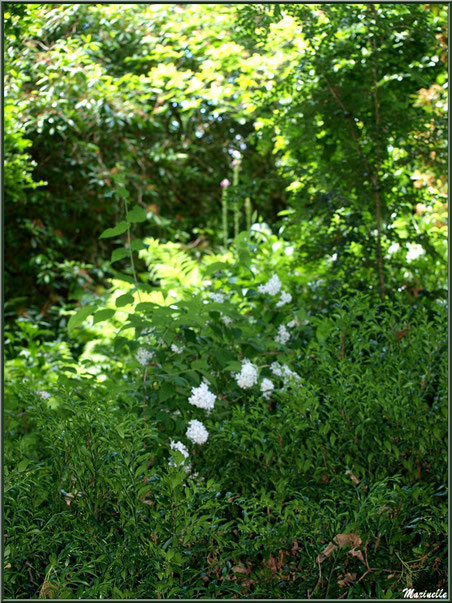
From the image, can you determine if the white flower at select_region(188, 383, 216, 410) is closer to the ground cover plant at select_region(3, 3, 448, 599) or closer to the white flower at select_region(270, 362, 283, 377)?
Answer: the ground cover plant at select_region(3, 3, 448, 599)

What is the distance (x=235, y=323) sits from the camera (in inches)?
99.5

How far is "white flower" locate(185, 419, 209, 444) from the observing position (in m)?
1.84

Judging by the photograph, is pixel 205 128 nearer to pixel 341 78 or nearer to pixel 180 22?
pixel 180 22

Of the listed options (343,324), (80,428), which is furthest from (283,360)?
(80,428)

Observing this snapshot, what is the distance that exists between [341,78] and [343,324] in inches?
73.2

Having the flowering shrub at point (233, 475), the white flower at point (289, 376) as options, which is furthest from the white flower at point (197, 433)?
the white flower at point (289, 376)

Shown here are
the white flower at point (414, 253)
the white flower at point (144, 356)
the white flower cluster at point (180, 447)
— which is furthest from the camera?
the white flower at point (414, 253)

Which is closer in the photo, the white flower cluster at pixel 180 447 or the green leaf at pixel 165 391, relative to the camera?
the white flower cluster at pixel 180 447

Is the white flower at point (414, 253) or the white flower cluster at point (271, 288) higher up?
the white flower cluster at point (271, 288)

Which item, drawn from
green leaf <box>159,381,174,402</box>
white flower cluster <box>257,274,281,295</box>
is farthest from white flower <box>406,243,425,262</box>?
green leaf <box>159,381,174,402</box>

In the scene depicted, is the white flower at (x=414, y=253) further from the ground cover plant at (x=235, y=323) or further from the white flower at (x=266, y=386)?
the white flower at (x=266, y=386)

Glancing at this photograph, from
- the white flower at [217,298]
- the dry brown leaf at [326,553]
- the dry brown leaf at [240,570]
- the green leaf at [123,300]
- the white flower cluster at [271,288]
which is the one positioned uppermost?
the green leaf at [123,300]

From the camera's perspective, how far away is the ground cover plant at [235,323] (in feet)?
4.68

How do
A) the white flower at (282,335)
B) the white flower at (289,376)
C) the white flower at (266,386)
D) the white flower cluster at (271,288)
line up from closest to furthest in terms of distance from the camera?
the white flower at (289,376)
the white flower at (266,386)
the white flower at (282,335)
the white flower cluster at (271,288)
